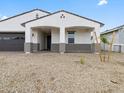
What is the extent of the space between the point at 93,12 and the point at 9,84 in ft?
70.6

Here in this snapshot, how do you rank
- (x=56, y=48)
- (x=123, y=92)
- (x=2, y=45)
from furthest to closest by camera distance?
(x=2, y=45) → (x=56, y=48) → (x=123, y=92)

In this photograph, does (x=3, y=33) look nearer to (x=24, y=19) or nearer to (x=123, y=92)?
(x=24, y=19)

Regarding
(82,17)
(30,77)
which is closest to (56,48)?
(82,17)

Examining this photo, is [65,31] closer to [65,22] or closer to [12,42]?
[65,22]

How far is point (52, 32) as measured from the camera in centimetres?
2208

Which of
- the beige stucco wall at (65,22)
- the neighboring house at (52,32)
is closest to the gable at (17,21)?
the neighboring house at (52,32)

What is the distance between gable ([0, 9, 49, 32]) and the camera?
82.6ft

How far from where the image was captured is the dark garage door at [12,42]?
2488cm

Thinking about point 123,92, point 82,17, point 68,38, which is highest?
point 82,17

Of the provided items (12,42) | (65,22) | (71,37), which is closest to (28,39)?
(65,22)

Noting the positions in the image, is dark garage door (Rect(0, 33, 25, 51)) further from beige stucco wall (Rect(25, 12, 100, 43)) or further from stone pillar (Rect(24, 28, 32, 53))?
beige stucco wall (Rect(25, 12, 100, 43))

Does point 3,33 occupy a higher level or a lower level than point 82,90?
higher

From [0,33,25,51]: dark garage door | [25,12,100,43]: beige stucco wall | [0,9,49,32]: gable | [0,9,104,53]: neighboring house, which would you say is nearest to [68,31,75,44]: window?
[0,9,104,53]: neighboring house

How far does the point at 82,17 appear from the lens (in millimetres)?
19562
